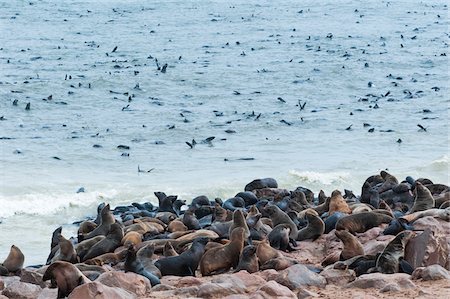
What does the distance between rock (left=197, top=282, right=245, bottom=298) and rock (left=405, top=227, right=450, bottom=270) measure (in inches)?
61.3

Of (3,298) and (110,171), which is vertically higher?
(3,298)

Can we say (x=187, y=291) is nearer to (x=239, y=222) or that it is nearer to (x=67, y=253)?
(x=67, y=253)

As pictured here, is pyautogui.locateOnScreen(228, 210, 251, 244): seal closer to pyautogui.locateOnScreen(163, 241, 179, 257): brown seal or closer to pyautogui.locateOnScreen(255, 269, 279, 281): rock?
pyautogui.locateOnScreen(163, 241, 179, 257): brown seal

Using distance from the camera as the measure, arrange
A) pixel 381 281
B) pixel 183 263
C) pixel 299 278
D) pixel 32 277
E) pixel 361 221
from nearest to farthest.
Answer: pixel 381 281
pixel 299 278
pixel 32 277
pixel 183 263
pixel 361 221

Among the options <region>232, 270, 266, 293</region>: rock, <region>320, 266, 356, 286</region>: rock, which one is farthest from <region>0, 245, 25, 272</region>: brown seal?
<region>320, 266, 356, 286</region>: rock

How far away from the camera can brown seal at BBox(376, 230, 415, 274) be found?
7.71 metres

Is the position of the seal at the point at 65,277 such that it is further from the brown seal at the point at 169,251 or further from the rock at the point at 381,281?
the rock at the point at 381,281

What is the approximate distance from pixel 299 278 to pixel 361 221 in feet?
8.82

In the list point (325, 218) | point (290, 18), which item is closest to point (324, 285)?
point (325, 218)

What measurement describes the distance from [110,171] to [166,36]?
16706 mm

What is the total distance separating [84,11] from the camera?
38.9 meters

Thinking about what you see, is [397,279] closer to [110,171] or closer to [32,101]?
[110,171]

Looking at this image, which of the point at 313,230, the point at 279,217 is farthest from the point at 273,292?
the point at 279,217

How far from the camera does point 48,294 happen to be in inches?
286
